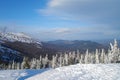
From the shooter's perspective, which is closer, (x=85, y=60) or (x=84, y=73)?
(x=84, y=73)

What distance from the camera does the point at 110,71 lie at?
2192cm

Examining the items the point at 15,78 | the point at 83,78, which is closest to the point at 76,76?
the point at 83,78

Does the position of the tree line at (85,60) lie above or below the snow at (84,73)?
below

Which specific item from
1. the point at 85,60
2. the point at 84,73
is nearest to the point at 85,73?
the point at 84,73

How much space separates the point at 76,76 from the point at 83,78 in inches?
42.5

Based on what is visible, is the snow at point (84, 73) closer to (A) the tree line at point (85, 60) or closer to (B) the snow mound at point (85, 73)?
(B) the snow mound at point (85, 73)

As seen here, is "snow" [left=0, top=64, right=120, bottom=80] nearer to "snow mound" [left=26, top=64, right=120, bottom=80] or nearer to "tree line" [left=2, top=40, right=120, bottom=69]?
"snow mound" [left=26, top=64, right=120, bottom=80]

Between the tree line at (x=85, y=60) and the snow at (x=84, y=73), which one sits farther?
the tree line at (x=85, y=60)

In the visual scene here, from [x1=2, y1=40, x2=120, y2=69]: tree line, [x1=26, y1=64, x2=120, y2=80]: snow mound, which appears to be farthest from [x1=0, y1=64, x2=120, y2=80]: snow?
[x1=2, y1=40, x2=120, y2=69]: tree line

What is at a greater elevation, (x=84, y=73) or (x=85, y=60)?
(x=84, y=73)

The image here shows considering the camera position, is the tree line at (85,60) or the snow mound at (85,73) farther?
the tree line at (85,60)

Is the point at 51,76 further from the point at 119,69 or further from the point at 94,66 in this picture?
the point at 119,69

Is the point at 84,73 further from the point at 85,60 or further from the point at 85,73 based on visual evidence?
the point at 85,60

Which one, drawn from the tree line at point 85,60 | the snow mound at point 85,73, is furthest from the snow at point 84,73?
→ the tree line at point 85,60
